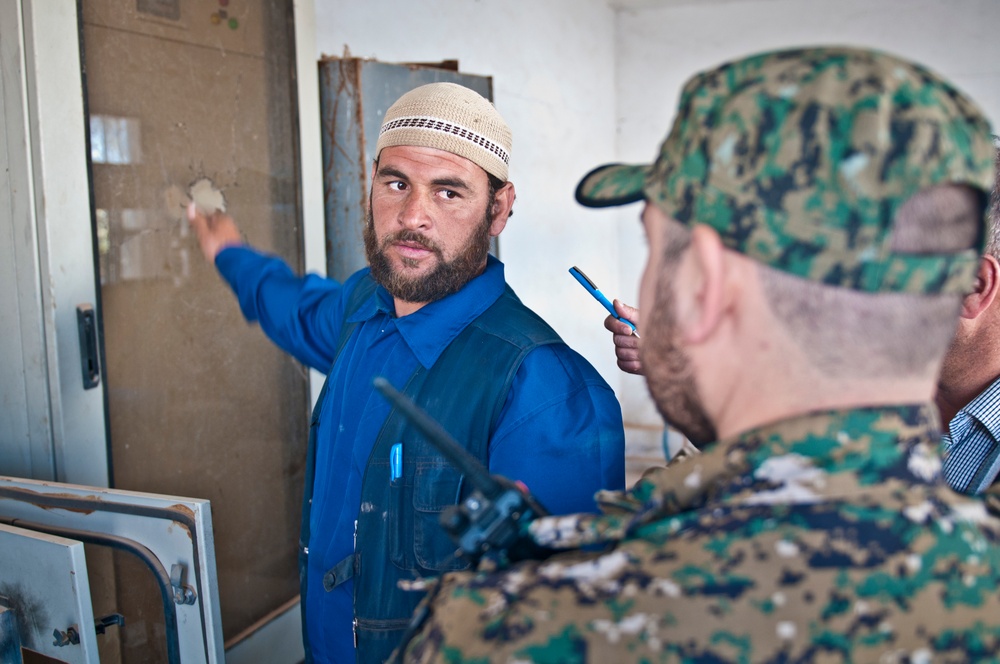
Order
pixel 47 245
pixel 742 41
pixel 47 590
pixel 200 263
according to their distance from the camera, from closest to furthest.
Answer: pixel 47 590, pixel 47 245, pixel 200 263, pixel 742 41

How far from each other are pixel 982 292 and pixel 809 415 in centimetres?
75

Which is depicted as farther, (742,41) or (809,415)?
(742,41)

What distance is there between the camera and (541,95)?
141 inches

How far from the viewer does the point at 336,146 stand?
221cm

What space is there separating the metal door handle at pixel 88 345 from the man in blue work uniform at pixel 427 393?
0.49 meters

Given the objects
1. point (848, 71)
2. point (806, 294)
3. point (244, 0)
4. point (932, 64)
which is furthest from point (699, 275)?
point (932, 64)

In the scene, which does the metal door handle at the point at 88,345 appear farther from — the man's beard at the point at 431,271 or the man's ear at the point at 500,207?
the man's ear at the point at 500,207

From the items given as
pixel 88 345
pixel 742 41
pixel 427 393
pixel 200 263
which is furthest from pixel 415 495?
pixel 742 41

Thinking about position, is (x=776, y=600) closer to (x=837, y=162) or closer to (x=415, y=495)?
(x=837, y=162)

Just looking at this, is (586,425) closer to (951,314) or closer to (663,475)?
(663,475)

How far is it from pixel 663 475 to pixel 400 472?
2.04 ft

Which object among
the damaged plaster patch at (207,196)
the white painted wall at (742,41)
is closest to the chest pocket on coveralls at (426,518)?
the damaged plaster patch at (207,196)

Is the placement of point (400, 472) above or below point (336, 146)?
below

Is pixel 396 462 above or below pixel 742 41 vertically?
below
